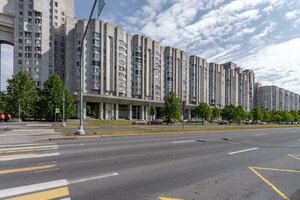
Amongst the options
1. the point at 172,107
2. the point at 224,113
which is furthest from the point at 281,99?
the point at 172,107

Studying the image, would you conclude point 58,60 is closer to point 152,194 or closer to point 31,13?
point 31,13

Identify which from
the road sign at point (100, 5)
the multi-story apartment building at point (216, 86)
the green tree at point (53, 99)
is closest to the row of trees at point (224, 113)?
the green tree at point (53, 99)

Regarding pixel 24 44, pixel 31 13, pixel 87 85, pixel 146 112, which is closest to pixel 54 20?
pixel 31 13

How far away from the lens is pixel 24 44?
273 ft

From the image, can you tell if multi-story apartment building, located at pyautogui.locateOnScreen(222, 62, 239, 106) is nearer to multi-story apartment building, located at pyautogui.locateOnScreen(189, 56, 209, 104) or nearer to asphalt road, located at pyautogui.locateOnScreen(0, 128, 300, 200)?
multi-story apartment building, located at pyautogui.locateOnScreen(189, 56, 209, 104)

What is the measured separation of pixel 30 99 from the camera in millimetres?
57656

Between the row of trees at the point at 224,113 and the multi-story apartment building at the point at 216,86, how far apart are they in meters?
27.1

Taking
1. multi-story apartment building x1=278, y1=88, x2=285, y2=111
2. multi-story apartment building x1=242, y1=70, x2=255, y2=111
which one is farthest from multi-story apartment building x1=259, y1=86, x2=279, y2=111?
multi-story apartment building x1=242, y1=70, x2=255, y2=111

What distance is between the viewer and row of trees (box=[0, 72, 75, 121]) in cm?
5559

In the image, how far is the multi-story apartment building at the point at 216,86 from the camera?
138500 millimetres

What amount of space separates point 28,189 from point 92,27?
3453 inches

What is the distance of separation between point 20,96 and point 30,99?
219 centimetres

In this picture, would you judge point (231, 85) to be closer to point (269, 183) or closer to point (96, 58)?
point (96, 58)

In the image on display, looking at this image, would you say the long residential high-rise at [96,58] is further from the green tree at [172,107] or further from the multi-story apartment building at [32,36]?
the green tree at [172,107]
